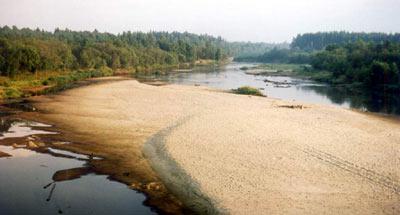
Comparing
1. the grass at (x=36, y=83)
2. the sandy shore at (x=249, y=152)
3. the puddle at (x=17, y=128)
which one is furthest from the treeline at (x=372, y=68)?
the puddle at (x=17, y=128)

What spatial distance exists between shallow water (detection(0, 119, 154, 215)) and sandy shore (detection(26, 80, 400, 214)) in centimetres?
185

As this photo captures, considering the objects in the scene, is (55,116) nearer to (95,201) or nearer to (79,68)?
(95,201)

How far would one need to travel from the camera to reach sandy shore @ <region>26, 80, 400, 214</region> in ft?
72.8

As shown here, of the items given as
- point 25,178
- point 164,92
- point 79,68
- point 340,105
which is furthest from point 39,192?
point 79,68

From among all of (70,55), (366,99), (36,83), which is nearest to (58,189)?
(36,83)

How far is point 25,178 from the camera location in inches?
984

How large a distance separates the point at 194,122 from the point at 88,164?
15314 mm

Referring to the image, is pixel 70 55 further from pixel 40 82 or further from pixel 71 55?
pixel 40 82

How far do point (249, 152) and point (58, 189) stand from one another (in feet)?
44.9

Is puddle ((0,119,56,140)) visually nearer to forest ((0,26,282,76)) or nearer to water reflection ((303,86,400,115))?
forest ((0,26,282,76))

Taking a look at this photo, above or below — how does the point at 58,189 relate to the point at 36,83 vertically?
below

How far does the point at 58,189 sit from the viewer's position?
23.3m

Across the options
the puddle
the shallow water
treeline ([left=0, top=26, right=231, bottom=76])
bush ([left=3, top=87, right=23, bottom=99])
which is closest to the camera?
the shallow water

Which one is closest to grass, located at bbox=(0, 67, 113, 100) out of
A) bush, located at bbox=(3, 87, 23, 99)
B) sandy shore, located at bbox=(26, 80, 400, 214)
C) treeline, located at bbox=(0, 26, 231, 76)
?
bush, located at bbox=(3, 87, 23, 99)
